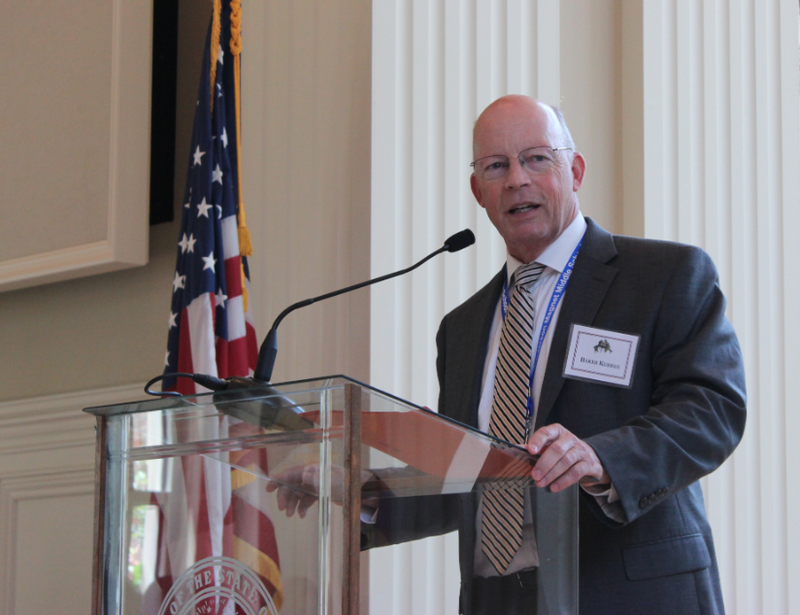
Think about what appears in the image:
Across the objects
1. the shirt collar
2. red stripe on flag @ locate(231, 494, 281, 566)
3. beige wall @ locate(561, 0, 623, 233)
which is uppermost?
beige wall @ locate(561, 0, 623, 233)

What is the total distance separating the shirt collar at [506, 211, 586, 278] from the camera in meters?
1.80

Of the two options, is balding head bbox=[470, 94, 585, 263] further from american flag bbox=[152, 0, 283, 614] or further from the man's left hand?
american flag bbox=[152, 0, 283, 614]

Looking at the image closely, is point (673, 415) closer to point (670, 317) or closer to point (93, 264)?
point (670, 317)

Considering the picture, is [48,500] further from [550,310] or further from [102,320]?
[550,310]

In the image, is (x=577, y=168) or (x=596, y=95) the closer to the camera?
(x=577, y=168)

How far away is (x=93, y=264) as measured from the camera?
338cm

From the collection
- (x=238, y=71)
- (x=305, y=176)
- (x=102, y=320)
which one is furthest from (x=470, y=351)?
(x=102, y=320)

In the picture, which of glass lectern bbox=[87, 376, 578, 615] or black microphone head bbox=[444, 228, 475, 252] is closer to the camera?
glass lectern bbox=[87, 376, 578, 615]

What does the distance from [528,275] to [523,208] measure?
0.47ft

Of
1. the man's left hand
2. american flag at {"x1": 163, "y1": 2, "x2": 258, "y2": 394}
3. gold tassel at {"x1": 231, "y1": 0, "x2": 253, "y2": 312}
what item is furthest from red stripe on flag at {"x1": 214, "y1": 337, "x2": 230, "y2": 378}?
the man's left hand

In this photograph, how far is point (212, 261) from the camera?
2.85 m

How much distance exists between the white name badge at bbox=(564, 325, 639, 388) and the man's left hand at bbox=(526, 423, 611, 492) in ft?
1.14

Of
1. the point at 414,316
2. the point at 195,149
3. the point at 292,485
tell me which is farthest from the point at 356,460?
the point at 195,149

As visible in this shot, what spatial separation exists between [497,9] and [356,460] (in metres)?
2.00
